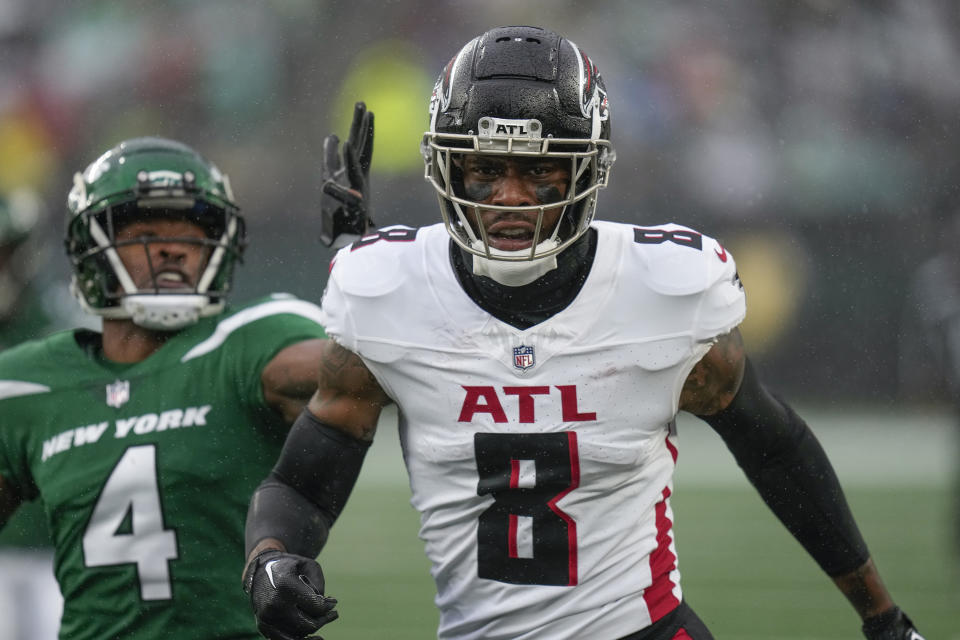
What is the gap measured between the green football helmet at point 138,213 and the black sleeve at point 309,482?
630mm

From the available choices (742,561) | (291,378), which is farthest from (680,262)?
(742,561)

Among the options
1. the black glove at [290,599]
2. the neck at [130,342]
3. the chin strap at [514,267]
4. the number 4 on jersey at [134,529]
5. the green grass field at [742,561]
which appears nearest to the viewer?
the black glove at [290,599]

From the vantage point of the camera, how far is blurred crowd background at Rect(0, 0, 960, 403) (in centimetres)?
1073

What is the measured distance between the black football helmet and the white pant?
252cm

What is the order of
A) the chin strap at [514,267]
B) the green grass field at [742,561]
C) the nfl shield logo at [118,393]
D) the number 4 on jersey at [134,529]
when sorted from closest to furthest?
1. the chin strap at [514,267]
2. the number 4 on jersey at [134,529]
3. the nfl shield logo at [118,393]
4. the green grass field at [742,561]

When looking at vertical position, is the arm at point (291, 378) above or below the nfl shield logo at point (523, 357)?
below

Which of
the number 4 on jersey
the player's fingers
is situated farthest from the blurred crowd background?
the number 4 on jersey

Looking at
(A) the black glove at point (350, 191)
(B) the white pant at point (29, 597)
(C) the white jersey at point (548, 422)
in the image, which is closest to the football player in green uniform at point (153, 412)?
(A) the black glove at point (350, 191)

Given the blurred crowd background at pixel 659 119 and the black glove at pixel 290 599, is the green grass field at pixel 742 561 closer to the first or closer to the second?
the blurred crowd background at pixel 659 119

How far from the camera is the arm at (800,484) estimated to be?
7.95 feet

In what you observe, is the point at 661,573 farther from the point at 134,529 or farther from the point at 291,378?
the point at 134,529

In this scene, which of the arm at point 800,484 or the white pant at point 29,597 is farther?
the white pant at point 29,597

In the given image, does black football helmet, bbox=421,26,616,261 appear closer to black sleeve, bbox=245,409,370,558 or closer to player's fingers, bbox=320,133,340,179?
black sleeve, bbox=245,409,370,558

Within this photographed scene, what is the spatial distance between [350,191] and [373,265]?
26.8 inches
